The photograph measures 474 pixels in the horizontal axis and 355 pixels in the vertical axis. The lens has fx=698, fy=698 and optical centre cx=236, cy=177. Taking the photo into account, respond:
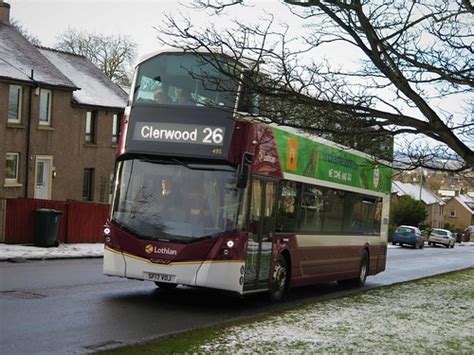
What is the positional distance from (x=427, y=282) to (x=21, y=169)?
59.6 ft

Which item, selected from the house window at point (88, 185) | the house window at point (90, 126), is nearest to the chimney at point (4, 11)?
the house window at point (90, 126)

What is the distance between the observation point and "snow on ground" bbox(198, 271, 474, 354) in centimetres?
785

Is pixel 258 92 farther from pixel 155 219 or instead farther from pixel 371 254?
pixel 371 254

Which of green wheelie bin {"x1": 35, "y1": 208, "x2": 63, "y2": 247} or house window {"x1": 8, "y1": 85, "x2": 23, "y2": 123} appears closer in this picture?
green wheelie bin {"x1": 35, "y1": 208, "x2": 63, "y2": 247}

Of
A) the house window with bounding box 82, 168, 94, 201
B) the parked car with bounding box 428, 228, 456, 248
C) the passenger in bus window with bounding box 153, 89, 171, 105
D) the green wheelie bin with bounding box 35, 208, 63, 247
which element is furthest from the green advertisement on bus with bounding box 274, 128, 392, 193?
the parked car with bounding box 428, 228, 456, 248

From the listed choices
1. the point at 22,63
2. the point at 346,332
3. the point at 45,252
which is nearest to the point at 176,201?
the point at 346,332

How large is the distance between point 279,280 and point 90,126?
23.6 m

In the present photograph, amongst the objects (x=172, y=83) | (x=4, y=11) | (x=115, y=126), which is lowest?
(x=172, y=83)

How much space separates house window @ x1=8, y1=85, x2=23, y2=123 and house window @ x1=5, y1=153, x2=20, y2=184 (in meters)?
1.50

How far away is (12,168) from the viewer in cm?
2956

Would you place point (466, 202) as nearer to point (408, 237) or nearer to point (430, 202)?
point (430, 202)

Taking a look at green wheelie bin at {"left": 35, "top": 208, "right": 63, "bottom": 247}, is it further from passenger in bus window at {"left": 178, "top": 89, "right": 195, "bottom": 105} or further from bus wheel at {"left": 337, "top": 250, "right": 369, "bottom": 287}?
passenger in bus window at {"left": 178, "top": 89, "right": 195, "bottom": 105}

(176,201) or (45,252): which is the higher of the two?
(176,201)

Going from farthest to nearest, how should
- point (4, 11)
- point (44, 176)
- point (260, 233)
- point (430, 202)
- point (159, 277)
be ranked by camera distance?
point (430, 202) → point (4, 11) → point (44, 176) → point (260, 233) → point (159, 277)
